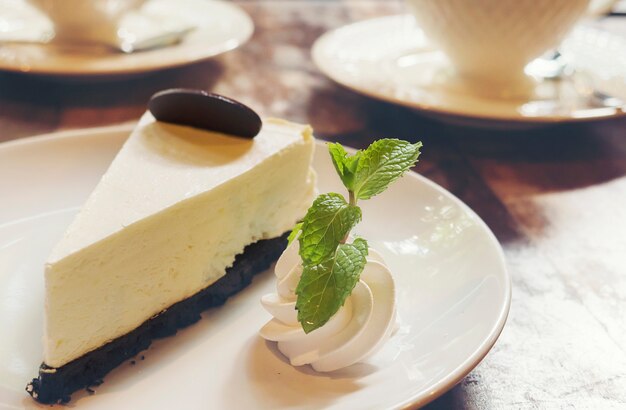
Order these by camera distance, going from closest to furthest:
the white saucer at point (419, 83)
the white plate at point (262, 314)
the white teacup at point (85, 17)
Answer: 1. the white plate at point (262, 314)
2. the white saucer at point (419, 83)
3. the white teacup at point (85, 17)

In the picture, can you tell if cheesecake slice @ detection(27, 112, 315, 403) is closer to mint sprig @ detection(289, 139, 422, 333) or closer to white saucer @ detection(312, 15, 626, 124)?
mint sprig @ detection(289, 139, 422, 333)

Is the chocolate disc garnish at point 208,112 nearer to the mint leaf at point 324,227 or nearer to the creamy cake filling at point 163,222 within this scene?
the creamy cake filling at point 163,222

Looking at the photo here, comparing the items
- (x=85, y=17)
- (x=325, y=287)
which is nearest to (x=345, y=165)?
(x=325, y=287)

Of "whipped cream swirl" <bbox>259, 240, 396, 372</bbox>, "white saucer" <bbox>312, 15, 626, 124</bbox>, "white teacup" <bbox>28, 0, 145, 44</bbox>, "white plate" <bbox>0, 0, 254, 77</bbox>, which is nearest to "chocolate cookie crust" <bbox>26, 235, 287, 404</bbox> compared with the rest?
"whipped cream swirl" <bbox>259, 240, 396, 372</bbox>

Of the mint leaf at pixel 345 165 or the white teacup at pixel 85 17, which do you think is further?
the white teacup at pixel 85 17

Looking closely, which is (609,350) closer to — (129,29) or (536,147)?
(536,147)

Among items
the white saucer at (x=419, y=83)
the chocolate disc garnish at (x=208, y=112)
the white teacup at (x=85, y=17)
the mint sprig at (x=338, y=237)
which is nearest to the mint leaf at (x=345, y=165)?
the mint sprig at (x=338, y=237)
